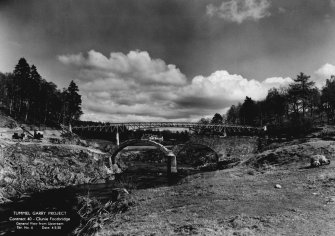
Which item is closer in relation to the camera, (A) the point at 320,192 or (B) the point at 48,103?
(A) the point at 320,192

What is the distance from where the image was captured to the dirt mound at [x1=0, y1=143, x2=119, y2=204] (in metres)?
30.7

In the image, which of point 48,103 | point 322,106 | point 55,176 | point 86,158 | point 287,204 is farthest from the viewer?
point 48,103

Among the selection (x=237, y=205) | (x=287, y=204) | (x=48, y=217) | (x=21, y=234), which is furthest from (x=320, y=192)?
(x=21, y=234)

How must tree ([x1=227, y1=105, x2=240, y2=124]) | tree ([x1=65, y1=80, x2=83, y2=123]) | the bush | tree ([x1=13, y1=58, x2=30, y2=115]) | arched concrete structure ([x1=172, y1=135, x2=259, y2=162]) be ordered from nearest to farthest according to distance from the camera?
the bush
arched concrete structure ([x1=172, y1=135, x2=259, y2=162])
tree ([x1=13, y1=58, x2=30, y2=115])
tree ([x1=65, y1=80, x2=83, y2=123])
tree ([x1=227, y1=105, x2=240, y2=124])

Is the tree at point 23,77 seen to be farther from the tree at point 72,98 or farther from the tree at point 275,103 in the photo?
the tree at point 275,103

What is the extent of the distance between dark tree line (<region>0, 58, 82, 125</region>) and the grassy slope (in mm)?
64742

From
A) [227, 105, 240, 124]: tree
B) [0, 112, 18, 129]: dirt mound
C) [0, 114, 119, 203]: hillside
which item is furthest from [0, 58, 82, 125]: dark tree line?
[227, 105, 240, 124]: tree

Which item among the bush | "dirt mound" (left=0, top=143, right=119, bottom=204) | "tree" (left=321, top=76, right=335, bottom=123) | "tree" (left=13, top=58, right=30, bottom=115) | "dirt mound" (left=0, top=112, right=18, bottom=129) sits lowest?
"dirt mound" (left=0, top=143, right=119, bottom=204)

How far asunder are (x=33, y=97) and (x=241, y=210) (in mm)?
73873

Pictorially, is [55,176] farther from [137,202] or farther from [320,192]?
[320,192]

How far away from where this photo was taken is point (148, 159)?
90688 millimetres

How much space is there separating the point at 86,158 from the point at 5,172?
15496 millimetres

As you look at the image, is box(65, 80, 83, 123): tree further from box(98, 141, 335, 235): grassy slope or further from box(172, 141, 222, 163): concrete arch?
box(98, 141, 335, 235): grassy slope

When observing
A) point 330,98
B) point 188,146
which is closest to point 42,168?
point 188,146
